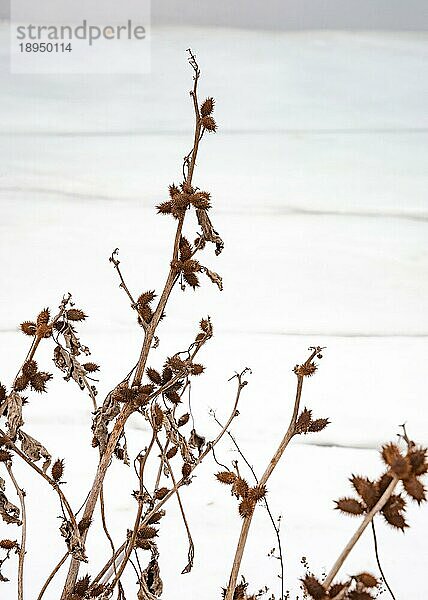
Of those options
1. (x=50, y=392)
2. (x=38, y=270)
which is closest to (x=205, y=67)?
(x=38, y=270)

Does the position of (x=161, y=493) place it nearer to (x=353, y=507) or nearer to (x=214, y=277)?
(x=214, y=277)

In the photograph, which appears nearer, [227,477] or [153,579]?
[227,477]

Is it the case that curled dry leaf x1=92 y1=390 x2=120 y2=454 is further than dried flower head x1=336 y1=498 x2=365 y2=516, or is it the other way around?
curled dry leaf x1=92 y1=390 x2=120 y2=454

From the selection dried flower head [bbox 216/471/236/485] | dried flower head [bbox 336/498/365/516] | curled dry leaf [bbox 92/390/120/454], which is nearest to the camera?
dried flower head [bbox 336/498/365/516]

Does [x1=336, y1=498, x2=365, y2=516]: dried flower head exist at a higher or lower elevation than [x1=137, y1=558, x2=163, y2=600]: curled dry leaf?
higher

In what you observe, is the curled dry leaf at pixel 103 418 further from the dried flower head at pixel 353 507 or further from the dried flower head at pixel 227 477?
the dried flower head at pixel 353 507

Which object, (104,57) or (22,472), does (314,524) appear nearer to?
(22,472)

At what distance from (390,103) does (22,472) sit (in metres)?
0.91

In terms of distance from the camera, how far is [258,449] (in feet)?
4.67

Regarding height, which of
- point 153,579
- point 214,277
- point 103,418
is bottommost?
point 153,579

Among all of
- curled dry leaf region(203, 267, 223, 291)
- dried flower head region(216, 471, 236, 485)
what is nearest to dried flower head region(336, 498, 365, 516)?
dried flower head region(216, 471, 236, 485)

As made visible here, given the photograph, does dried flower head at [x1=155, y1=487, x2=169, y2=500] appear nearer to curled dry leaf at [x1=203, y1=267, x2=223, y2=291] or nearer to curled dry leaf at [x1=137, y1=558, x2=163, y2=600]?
curled dry leaf at [x1=137, y1=558, x2=163, y2=600]

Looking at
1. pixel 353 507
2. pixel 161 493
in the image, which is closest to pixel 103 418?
pixel 161 493

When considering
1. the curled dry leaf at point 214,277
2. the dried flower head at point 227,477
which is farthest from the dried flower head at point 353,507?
the curled dry leaf at point 214,277
